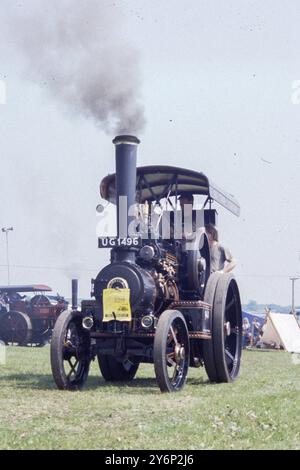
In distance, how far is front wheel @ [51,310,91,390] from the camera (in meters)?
7.79

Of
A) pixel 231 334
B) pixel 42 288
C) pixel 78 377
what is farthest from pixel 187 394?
pixel 42 288

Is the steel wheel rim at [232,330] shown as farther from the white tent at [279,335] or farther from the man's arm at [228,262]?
the white tent at [279,335]

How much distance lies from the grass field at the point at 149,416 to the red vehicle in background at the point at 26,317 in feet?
41.7

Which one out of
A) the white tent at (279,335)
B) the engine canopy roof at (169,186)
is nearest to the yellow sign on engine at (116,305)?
the engine canopy roof at (169,186)

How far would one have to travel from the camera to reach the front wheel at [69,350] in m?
7.79

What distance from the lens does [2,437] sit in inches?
191

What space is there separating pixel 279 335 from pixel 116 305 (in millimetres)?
14691

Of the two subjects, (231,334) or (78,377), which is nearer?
(78,377)

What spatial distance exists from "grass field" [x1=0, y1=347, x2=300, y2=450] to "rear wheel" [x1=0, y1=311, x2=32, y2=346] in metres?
12.6

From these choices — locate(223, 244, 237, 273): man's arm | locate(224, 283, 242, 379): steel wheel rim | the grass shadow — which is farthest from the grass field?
locate(223, 244, 237, 273): man's arm

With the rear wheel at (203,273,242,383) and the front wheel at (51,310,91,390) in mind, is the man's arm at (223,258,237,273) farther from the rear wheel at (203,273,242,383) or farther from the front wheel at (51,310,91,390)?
the front wheel at (51,310,91,390)

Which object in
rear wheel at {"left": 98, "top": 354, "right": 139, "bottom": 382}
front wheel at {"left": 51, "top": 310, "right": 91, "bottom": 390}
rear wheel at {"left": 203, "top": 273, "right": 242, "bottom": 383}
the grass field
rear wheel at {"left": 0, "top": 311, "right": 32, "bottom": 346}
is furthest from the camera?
rear wheel at {"left": 0, "top": 311, "right": 32, "bottom": 346}

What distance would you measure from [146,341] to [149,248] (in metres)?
1.04
